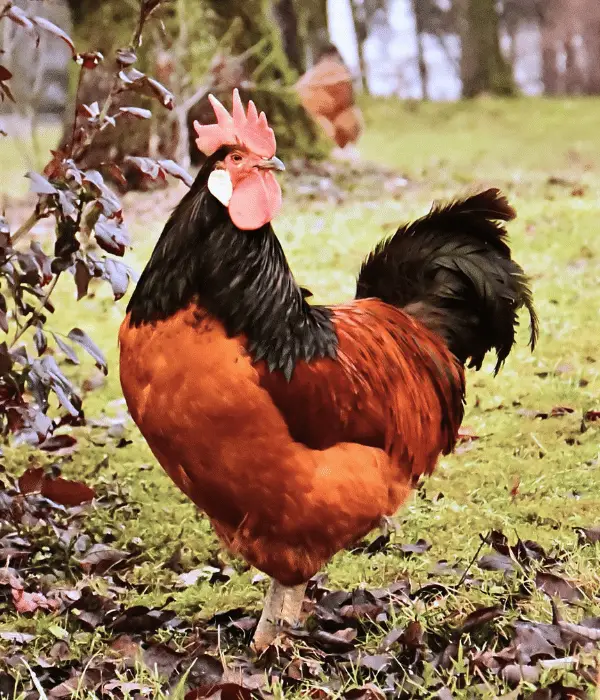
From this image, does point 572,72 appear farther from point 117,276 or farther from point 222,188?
point 222,188

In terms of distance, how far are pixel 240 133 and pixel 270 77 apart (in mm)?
9764

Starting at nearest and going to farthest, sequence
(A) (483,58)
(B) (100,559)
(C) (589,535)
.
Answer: (C) (589,535)
(B) (100,559)
(A) (483,58)

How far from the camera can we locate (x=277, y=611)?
3289 millimetres

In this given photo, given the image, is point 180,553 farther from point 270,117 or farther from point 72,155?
point 270,117

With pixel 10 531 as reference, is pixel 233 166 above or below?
above

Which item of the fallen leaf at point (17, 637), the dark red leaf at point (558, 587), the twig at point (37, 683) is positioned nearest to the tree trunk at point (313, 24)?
the dark red leaf at point (558, 587)

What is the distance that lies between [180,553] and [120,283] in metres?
1.26

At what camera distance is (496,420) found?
517 cm

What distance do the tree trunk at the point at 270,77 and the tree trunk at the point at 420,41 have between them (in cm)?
1256

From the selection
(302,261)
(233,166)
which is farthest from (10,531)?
(302,261)

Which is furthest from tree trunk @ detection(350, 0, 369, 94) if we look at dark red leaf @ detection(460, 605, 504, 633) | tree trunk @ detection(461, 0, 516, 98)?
dark red leaf @ detection(460, 605, 504, 633)

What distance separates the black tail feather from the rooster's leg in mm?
1174

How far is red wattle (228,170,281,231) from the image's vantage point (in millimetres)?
2867

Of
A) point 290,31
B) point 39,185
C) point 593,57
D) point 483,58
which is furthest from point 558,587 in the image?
point 593,57
